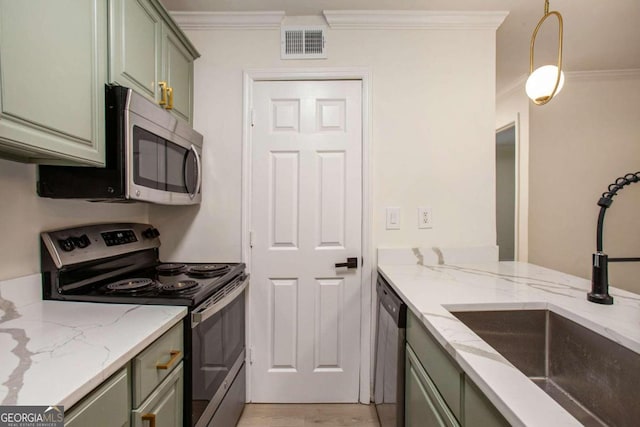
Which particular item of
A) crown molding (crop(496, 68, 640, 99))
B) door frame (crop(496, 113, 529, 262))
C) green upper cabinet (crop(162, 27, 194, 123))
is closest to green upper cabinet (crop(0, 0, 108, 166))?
green upper cabinet (crop(162, 27, 194, 123))

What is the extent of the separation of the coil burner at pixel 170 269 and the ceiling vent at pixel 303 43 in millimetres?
1464

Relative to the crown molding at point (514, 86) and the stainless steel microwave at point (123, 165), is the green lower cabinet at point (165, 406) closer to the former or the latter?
the stainless steel microwave at point (123, 165)

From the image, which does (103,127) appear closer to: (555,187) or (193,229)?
(193,229)

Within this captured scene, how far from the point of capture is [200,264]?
1.84 metres

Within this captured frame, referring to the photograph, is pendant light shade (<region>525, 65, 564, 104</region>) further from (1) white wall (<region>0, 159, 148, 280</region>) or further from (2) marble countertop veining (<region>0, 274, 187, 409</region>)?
(1) white wall (<region>0, 159, 148, 280</region>)

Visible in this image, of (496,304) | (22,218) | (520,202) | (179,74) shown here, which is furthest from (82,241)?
(520,202)

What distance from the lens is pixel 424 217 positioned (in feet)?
6.18

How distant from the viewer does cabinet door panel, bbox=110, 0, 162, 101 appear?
1.15 m

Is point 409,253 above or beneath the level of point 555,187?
beneath

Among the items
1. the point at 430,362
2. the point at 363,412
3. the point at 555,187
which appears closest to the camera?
the point at 430,362

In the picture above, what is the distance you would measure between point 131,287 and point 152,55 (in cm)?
110

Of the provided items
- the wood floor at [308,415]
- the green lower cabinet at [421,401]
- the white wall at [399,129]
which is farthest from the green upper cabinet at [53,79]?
the wood floor at [308,415]

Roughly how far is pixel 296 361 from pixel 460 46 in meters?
2.31

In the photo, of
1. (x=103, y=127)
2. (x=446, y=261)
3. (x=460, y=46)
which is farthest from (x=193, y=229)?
(x=460, y=46)
